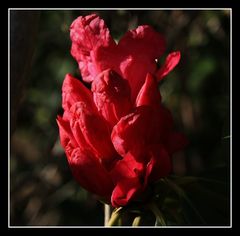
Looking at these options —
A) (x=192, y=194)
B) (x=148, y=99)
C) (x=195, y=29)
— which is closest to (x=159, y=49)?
(x=148, y=99)

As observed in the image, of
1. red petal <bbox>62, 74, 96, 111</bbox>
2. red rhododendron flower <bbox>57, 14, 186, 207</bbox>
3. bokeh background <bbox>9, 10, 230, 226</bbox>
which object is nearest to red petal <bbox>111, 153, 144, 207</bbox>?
red rhododendron flower <bbox>57, 14, 186, 207</bbox>

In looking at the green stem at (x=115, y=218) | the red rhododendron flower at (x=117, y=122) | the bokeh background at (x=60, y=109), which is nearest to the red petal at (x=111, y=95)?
the red rhododendron flower at (x=117, y=122)

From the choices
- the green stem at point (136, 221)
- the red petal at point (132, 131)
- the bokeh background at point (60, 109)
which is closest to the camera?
the red petal at point (132, 131)

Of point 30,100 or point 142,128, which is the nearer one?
point 142,128

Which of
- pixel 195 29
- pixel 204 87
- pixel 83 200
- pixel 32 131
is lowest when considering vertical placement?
pixel 83 200

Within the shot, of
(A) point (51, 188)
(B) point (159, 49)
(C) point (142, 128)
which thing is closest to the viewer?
(C) point (142, 128)

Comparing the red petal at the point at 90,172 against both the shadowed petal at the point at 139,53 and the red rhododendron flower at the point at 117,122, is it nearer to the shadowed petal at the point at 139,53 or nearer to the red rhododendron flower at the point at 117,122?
the red rhododendron flower at the point at 117,122

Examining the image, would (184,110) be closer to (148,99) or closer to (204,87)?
(204,87)

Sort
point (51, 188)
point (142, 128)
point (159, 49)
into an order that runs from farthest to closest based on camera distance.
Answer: point (51, 188) < point (159, 49) < point (142, 128)
